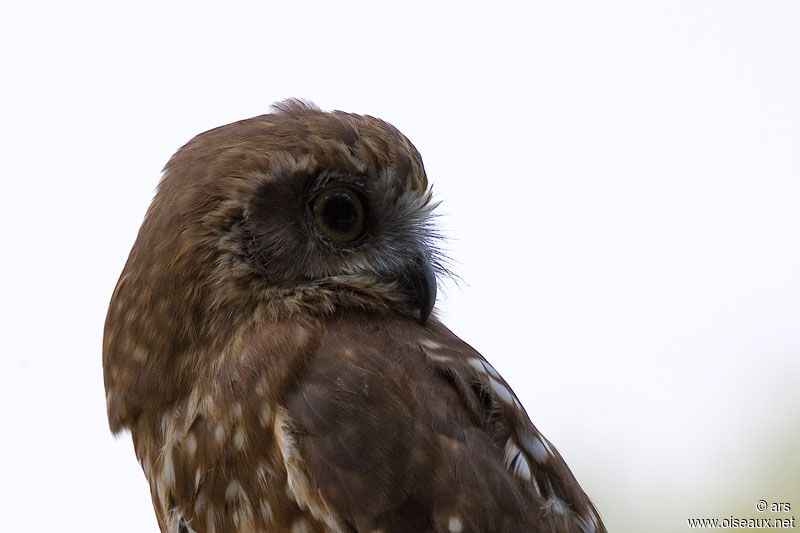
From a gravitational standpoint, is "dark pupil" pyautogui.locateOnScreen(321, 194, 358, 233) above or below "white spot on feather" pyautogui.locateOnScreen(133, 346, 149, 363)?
above

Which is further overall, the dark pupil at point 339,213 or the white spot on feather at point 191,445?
the dark pupil at point 339,213

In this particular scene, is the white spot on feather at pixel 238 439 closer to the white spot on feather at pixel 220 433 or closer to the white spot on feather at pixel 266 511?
the white spot on feather at pixel 220 433

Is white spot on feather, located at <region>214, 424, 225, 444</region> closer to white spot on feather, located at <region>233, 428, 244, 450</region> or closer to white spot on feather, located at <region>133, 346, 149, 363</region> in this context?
white spot on feather, located at <region>233, 428, 244, 450</region>

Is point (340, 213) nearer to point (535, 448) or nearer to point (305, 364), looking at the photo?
point (305, 364)

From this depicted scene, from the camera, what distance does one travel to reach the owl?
2.29 metres

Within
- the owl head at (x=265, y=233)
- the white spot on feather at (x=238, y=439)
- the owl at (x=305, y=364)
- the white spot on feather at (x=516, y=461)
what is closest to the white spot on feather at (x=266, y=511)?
the owl at (x=305, y=364)

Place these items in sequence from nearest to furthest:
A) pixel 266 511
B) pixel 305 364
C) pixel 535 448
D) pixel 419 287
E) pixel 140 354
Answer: pixel 266 511
pixel 305 364
pixel 140 354
pixel 535 448
pixel 419 287

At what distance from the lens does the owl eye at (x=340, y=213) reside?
2.65 m

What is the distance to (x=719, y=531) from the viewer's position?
5.87 metres

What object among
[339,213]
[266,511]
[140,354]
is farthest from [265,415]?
[339,213]

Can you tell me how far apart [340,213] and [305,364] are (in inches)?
20.4

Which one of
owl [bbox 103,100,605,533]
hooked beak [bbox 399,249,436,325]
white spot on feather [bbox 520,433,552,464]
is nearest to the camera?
owl [bbox 103,100,605,533]

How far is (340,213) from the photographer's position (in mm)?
2705

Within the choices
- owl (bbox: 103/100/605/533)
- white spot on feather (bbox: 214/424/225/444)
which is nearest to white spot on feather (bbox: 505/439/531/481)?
owl (bbox: 103/100/605/533)
